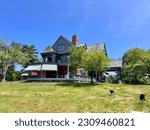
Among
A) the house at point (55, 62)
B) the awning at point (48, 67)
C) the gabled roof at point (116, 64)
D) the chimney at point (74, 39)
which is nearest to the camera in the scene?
the awning at point (48, 67)

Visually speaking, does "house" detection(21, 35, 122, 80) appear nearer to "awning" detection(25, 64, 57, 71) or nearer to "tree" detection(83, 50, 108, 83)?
"awning" detection(25, 64, 57, 71)

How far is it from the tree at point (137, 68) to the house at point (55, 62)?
347 inches

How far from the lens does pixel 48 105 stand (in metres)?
20.2

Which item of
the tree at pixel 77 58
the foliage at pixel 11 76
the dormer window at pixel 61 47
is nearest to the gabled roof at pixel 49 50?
the dormer window at pixel 61 47

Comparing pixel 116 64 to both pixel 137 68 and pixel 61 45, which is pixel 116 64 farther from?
pixel 61 45

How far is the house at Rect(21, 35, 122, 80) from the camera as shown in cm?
4778

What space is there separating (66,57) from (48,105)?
31.0 meters

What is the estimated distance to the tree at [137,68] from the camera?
4391cm

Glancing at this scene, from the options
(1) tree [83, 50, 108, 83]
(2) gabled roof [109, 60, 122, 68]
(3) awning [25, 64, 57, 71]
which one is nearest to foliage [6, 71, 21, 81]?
(3) awning [25, 64, 57, 71]

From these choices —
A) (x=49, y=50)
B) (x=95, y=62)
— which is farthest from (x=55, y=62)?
(x=95, y=62)

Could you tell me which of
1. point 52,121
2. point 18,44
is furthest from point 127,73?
point 52,121

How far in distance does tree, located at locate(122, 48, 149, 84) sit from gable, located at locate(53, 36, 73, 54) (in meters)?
12.4

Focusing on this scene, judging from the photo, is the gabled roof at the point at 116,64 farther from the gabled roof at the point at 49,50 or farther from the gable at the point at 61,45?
the gabled roof at the point at 49,50

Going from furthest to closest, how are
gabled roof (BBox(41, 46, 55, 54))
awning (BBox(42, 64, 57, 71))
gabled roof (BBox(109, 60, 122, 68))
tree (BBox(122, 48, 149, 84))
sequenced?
gabled roof (BBox(109, 60, 122, 68))
gabled roof (BBox(41, 46, 55, 54))
awning (BBox(42, 64, 57, 71))
tree (BBox(122, 48, 149, 84))
